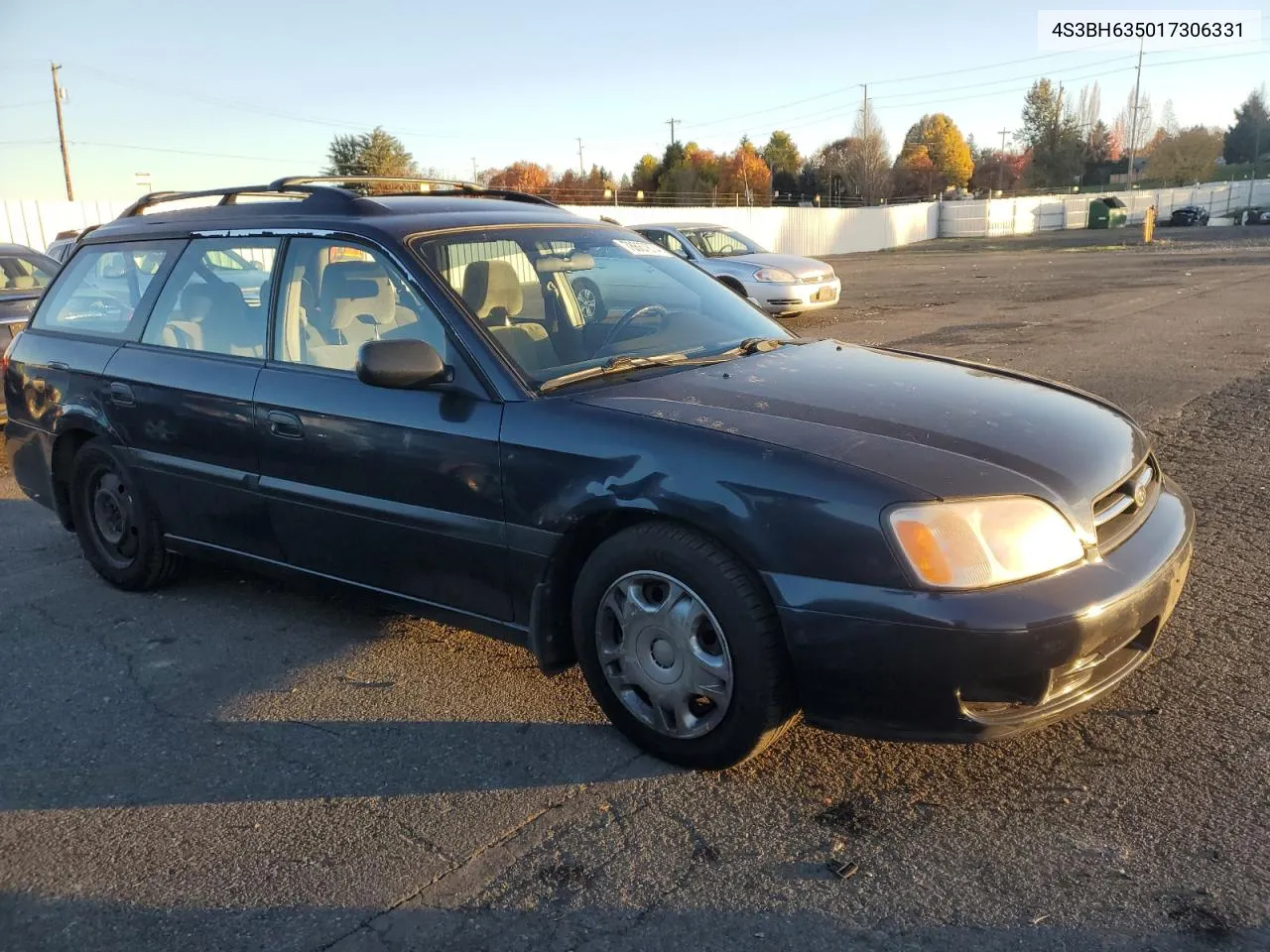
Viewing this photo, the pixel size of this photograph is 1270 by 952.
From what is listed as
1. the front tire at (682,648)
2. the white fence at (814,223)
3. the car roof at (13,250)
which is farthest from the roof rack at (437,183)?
the white fence at (814,223)

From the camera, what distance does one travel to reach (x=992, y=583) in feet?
8.18

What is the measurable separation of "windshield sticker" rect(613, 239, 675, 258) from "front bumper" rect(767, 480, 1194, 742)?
207 cm

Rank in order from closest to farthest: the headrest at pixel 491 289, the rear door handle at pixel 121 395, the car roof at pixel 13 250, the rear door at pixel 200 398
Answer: the headrest at pixel 491 289
the rear door at pixel 200 398
the rear door handle at pixel 121 395
the car roof at pixel 13 250

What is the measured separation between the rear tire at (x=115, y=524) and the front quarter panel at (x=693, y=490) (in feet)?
7.28

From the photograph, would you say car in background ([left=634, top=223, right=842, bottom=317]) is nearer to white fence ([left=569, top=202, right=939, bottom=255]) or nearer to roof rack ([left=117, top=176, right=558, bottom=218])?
roof rack ([left=117, top=176, right=558, bottom=218])

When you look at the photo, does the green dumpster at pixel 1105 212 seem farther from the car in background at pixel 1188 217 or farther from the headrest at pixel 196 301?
the headrest at pixel 196 301

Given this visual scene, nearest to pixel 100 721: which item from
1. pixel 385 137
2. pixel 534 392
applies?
pixel 534 392

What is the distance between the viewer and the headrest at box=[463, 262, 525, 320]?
348 centimetres

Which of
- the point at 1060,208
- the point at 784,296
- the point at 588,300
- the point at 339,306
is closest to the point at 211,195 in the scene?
the point at 339,306

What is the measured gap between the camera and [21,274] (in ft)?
29.1

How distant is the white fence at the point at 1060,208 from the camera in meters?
58.5

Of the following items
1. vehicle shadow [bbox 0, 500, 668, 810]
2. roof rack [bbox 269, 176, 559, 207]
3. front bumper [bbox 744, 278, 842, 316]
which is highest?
roof rack [bbox 269, 176, 559, 207]

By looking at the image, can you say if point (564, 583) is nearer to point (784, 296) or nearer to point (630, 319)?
point (630, 319)

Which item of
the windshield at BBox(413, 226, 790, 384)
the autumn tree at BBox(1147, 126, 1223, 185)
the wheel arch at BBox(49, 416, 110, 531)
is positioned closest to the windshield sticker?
the windshield at BBox(413, 226, 790, 384)
